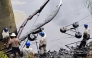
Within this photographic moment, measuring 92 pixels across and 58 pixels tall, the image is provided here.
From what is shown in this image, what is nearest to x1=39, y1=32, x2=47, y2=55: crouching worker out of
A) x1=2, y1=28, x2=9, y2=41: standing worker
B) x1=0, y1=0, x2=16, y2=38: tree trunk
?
x1=2, y1=28, x2=9, y2=41: standing worker

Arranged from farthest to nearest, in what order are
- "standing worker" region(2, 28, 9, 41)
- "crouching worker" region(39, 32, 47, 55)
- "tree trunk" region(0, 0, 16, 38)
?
"tree trunk" region(0, 0, 16, 38)
"standing worker" region(2, 28, 9, 41)
"crouching worker" region(39, 32, 47, 55)

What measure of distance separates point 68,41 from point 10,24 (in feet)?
16.0

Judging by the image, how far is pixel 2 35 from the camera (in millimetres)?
14391

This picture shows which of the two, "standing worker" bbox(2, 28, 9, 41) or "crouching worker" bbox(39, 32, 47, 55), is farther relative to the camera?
"standing worker" bbox(2, 28, 9, 41)

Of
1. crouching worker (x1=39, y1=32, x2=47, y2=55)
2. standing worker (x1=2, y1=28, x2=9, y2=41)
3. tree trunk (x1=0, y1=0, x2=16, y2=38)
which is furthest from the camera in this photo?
tree trunk (x1=0, y1=0, x2=16, y2=38)

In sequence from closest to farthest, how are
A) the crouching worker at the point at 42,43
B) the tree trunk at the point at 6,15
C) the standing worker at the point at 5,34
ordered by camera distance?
1. the crouching worker at the point at 42,43
2. the standing worker at the point at 5,34
3. the tree trunk at the point at 6,15

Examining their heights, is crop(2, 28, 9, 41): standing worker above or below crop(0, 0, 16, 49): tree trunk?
below

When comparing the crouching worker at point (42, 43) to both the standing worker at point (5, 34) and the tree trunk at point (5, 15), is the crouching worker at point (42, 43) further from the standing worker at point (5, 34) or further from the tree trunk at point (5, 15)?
the tree trunk at point (5, 15)

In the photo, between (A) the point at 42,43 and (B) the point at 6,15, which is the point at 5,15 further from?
(A) the point at 42,43

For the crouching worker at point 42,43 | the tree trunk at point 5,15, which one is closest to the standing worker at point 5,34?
the tree trunk at point 5,15

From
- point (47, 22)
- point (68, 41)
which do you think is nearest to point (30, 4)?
point (47, 22)

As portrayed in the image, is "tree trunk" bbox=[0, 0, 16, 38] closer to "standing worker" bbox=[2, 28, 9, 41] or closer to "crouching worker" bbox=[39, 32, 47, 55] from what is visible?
"standing worker" bbox=[2, 28, 9, 41]

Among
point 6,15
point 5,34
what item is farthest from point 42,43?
point 6,15

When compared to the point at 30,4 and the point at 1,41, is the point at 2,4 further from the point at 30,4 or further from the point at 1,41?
the point at 30,4
